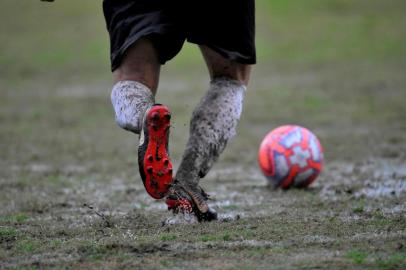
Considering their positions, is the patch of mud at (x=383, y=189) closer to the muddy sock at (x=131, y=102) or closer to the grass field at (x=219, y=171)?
the grass field at (x=219, y=171)

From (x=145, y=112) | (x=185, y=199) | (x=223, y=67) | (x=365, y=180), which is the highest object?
(x=223, y=67)

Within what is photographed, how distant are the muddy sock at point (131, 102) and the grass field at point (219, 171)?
0.58 m

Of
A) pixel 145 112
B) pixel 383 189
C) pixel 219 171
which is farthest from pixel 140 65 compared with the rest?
pixel 219 171

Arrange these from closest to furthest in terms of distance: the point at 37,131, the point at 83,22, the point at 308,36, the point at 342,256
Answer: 1. the point at 342,256
2. the point at 37,131
3. the point at 308,36
4. the point at 83,22

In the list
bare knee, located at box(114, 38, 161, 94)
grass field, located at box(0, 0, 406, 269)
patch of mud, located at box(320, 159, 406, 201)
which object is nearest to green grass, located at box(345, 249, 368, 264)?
grass field, located at box(0, 0, 406, 269)

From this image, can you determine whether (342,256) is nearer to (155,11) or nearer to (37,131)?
(155,11)

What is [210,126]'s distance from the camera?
4.56 m

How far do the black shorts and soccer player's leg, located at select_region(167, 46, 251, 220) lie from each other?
0.16 m

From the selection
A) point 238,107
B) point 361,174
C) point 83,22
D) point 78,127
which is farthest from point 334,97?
point 83,22

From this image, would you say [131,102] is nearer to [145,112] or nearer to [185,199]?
[145,112]

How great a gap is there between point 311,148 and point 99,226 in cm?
263

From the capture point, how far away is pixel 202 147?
14.8 feet

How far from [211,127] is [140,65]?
52 cm

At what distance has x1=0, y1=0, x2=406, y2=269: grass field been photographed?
12.3 ft
